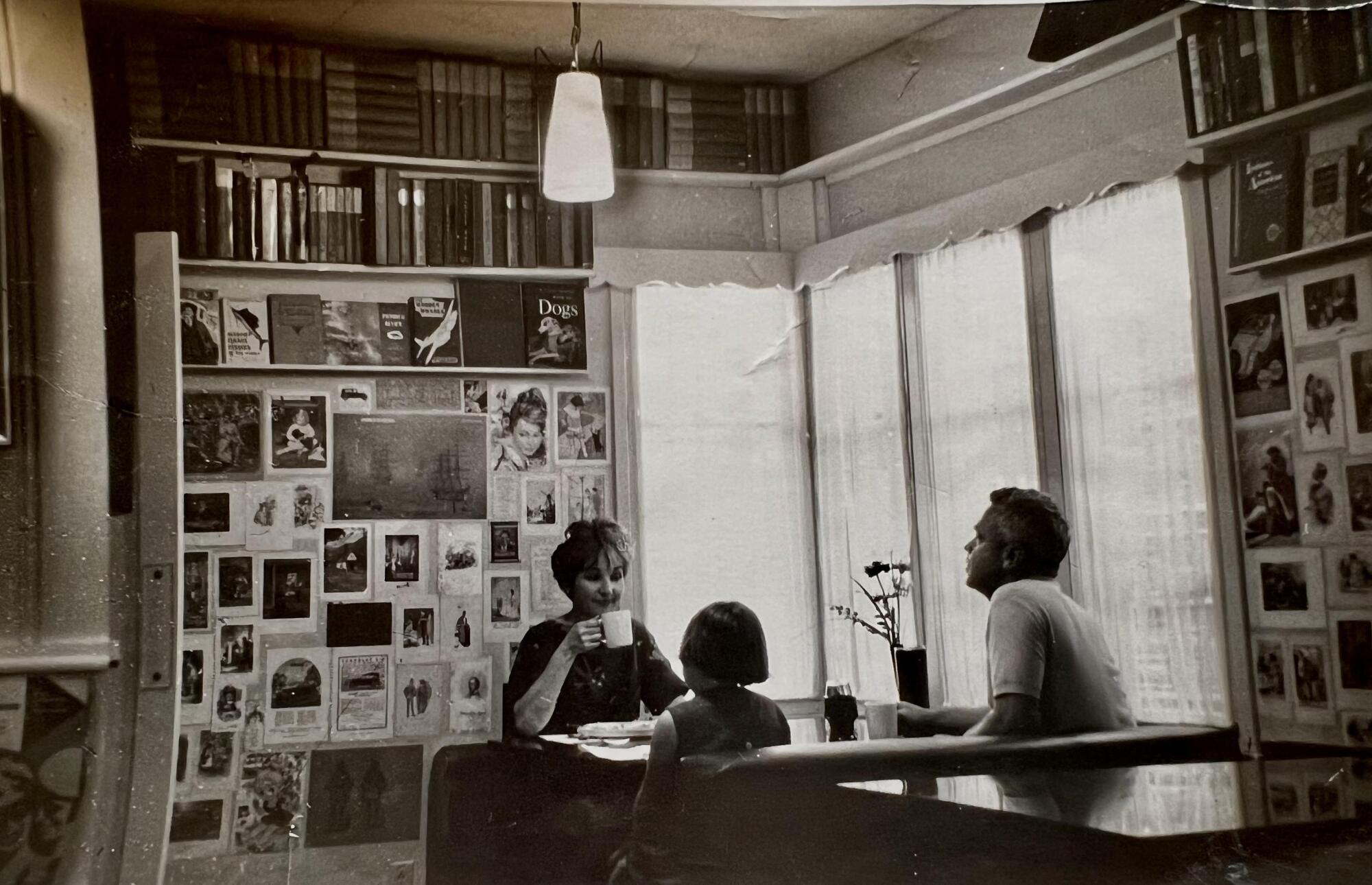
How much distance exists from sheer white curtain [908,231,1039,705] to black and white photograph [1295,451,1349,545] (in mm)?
360

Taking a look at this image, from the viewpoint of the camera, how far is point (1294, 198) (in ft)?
4.42

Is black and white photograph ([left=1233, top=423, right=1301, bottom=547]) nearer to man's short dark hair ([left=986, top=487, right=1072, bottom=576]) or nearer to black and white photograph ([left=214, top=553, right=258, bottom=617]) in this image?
man's short dark hair ([left=986, top=487, right=1072, bottom=576])

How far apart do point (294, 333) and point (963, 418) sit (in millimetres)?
767

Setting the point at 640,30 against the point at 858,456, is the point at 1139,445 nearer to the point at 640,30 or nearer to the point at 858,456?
the point at 858,456

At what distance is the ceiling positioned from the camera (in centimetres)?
123

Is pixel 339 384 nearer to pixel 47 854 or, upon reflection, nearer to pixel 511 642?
pixel 511 642

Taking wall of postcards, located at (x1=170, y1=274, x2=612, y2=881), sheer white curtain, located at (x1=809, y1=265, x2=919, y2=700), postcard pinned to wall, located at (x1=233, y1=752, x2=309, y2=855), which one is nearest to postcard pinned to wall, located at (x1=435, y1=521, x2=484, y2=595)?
wall of postcards, located at (x1=170, y1=274, x2=612, y2=881)

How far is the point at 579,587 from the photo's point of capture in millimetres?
1186

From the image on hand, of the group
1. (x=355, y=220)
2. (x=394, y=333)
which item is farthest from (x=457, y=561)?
(x=355, y=220)

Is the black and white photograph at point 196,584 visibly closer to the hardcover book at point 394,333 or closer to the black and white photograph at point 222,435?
the black and white photograph at point 222,435

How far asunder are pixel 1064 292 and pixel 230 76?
100 centimetres

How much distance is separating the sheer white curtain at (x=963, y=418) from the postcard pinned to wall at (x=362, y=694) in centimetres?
62

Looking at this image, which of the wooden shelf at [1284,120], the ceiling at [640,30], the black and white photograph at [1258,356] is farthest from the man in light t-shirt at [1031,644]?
the ceiling at [640,30]

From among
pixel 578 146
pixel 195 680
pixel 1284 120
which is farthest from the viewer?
pixel 1284 120
